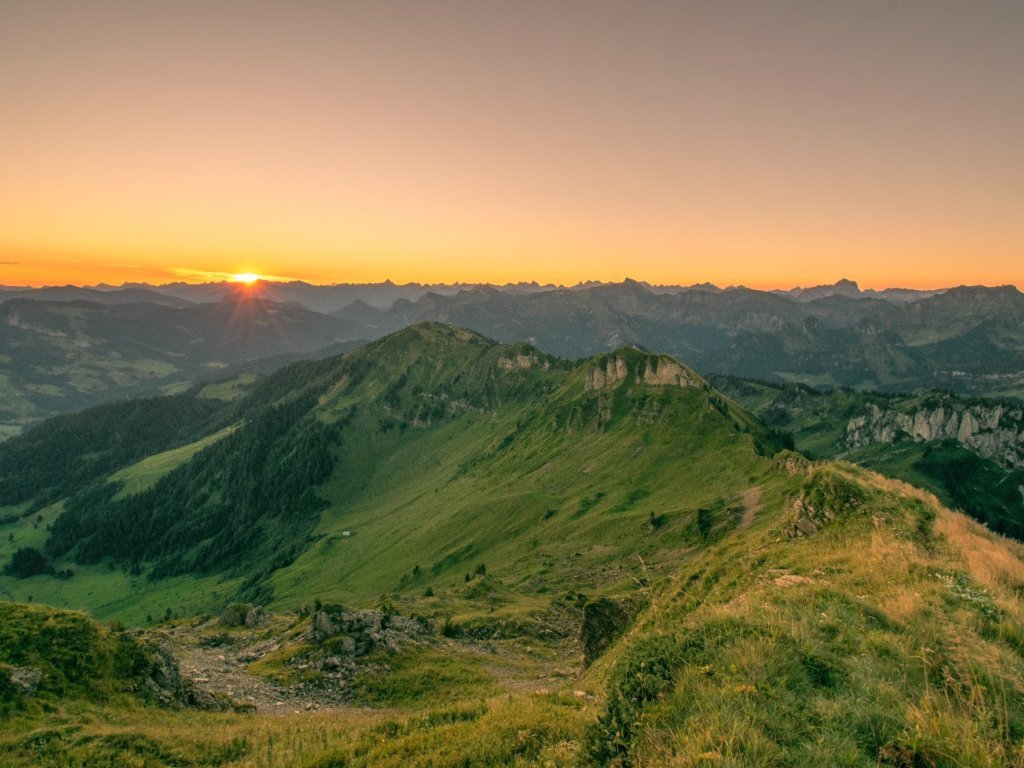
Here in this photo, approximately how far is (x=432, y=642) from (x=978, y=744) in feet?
153

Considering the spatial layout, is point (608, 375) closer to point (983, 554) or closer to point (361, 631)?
point (361, 631)

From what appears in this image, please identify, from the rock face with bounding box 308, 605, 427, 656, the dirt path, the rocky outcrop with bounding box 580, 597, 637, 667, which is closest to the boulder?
→ the rock face with bounding box 308, 605, 427, 656

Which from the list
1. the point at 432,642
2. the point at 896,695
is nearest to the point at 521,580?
the point at 432,642

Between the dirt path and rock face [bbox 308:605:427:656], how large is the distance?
43812 mm

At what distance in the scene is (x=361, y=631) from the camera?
45469 millimetres

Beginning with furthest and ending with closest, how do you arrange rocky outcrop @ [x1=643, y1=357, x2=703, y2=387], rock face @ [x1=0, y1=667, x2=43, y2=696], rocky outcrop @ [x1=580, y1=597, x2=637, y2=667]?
1. rocky outcrop @ [x1=643, y1=357, x2=703, y2=387]
2. rocky outcrop @ [x1=580, y1=597, x2=637, y2=667]
3. rock face @ [x1=0, y1=667, x2=43, y2=696]

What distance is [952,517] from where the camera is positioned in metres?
27.4

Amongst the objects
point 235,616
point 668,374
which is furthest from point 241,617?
point 668,374

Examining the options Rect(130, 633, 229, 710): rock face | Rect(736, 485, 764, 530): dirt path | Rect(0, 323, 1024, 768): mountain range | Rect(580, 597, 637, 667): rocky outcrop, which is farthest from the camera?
Rect(736, 485, 764, 530): dirt path

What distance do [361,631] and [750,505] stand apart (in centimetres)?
5605

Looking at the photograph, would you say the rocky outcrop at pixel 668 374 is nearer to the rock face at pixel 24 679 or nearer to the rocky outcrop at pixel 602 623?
the rocky outcrop at pixel 602 623

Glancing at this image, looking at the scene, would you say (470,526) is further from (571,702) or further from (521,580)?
(571,702)

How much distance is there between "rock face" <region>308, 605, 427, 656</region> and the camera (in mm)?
43156

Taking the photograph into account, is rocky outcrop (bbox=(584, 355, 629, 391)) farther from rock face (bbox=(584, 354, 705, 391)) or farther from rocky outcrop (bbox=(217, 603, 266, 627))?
rocky outcrop (bbox=(217, 603, 266, 627))
